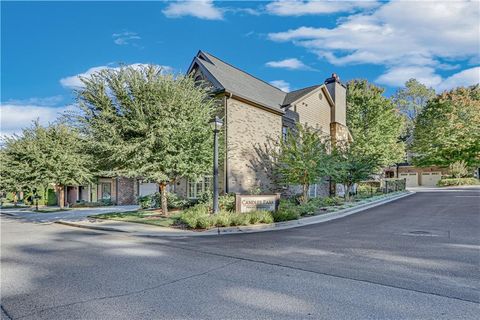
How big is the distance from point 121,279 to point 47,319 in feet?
5.40

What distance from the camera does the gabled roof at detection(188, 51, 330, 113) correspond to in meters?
17.3

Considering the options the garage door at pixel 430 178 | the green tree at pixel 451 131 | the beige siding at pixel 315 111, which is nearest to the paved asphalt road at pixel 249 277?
the beige siding at pixel 315 111

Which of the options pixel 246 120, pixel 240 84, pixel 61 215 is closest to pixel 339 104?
pixel 240 84

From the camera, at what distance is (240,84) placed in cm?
1928

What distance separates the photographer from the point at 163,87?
13.6 m

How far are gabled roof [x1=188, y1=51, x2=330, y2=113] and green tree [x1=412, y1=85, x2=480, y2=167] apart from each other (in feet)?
94.1

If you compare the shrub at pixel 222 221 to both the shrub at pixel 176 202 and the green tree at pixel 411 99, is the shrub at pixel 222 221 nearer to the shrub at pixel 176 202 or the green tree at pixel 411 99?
the shrub at pixel 176 202

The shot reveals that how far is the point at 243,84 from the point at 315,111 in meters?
7.19

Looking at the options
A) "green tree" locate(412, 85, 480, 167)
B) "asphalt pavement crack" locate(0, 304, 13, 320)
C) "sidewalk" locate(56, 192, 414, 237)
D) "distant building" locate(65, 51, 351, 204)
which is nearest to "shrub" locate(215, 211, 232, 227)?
"sidewalk" locate(56, 192, 414, 237)

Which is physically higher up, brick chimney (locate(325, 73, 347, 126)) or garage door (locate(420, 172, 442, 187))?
brick chimney (locate(325, 73, 347, 126))

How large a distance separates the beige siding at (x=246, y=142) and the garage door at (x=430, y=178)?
132ft

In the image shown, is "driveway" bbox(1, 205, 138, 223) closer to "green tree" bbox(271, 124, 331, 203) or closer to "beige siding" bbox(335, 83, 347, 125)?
"green tree" bbox(271, 124, 331, 203)

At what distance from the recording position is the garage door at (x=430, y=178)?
156 ft

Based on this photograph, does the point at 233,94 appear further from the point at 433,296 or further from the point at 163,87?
the point at 433,296
